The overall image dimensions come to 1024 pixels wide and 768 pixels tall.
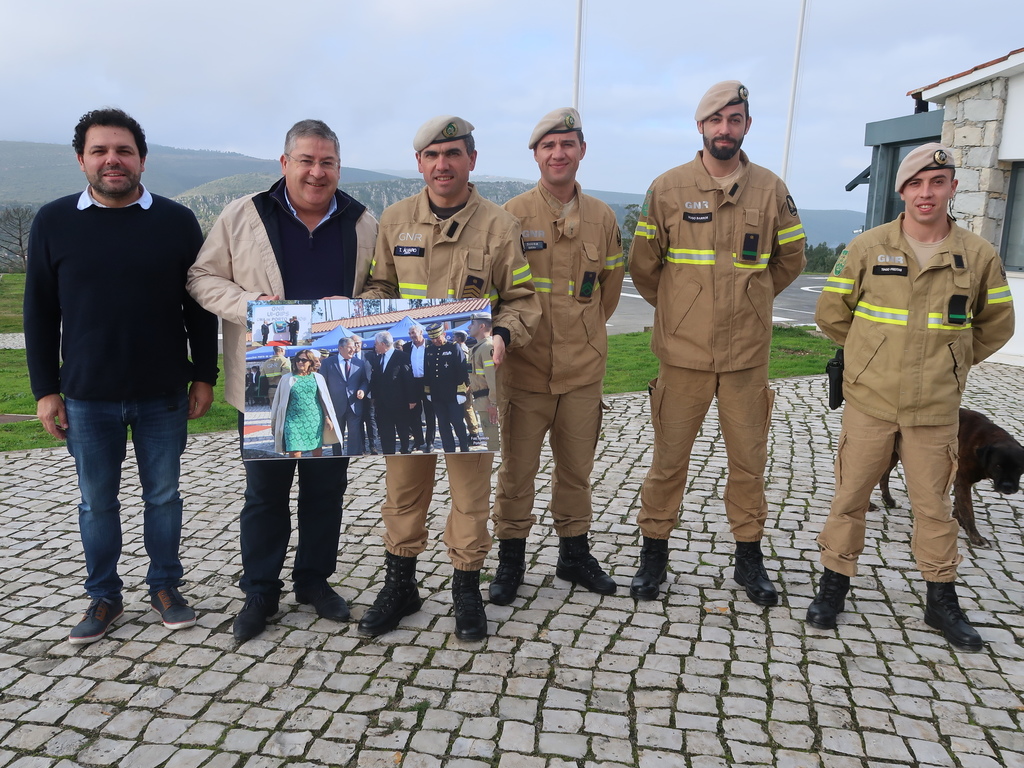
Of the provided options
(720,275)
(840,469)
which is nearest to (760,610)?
(840,469)

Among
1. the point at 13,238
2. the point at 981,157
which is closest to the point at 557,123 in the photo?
the point at 981,157

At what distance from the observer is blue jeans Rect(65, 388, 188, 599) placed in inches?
150

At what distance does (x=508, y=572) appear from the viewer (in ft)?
14.7

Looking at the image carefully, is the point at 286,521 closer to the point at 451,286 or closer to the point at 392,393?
the point at 392,393

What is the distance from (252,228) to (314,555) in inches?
68.8

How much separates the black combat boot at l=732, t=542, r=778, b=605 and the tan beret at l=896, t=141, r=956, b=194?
2142 millimetres

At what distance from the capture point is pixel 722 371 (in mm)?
4312

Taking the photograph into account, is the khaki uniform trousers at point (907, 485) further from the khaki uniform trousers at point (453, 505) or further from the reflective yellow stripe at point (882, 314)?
the khaki uniform trousers at point (453, 505)

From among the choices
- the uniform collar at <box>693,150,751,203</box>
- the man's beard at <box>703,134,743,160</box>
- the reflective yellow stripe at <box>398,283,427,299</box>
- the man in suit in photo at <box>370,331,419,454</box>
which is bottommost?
the man in suit in photo at <box>370,331,419,454</box>

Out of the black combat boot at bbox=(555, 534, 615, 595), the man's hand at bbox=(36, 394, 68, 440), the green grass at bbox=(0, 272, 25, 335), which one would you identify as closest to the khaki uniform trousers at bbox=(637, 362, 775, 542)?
the black combat boot at bbox=(555, 534, 615, 595)

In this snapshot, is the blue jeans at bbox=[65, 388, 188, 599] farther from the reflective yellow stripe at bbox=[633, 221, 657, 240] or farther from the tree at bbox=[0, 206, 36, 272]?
the tree at bbox=[0, 206, 36, 272]

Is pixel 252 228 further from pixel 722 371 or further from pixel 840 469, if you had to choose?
pixel 840 469

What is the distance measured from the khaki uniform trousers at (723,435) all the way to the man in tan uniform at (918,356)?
44 centimetres

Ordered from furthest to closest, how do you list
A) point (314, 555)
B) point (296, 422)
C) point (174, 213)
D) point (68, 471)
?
point (68, 471) → point (314, 555) → point (174, 213) → point (296, 422)
